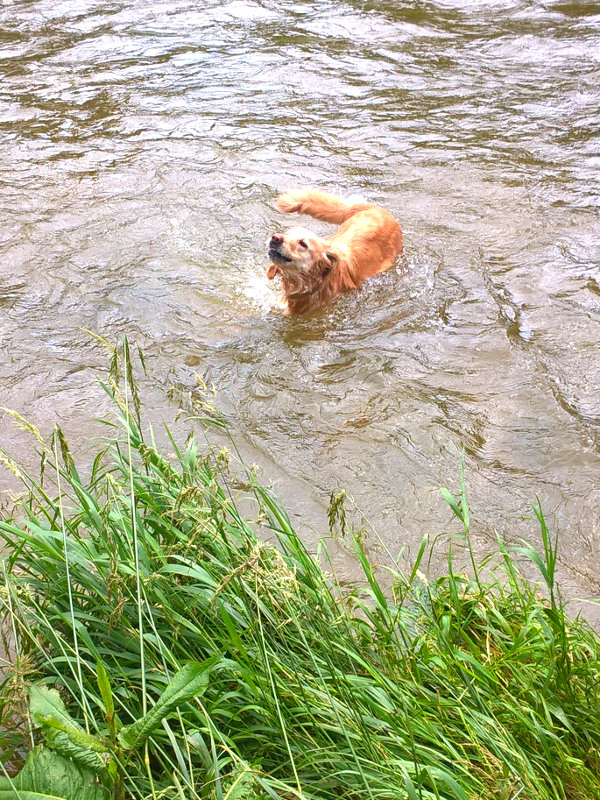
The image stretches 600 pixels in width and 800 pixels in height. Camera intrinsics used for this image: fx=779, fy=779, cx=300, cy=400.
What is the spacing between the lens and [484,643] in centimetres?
264

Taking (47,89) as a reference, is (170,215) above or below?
below

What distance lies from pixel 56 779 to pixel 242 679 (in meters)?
0.54

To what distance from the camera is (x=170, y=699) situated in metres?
1.80

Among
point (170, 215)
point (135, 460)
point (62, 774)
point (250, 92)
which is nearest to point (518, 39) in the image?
point (250, 92)

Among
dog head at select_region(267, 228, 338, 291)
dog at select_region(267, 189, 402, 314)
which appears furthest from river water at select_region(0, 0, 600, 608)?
dog head at select_region(267, 228, 338, 291)

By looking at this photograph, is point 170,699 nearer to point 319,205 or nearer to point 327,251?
point 327,251

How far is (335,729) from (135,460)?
4.67 feet

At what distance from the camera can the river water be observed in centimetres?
404

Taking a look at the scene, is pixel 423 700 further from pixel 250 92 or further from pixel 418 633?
pixel 250 92

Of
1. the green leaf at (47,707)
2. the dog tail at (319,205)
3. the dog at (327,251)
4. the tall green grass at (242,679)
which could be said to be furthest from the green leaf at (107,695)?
the dog tail at (319,205)

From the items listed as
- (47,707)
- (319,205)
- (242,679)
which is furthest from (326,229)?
(47,707)

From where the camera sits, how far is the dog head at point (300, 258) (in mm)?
5344

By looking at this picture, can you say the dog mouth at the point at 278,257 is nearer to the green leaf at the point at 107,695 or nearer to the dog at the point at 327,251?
Result: the dog at the point at 327,251

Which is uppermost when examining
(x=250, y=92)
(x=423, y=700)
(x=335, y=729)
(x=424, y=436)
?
(x=250, y=92)
